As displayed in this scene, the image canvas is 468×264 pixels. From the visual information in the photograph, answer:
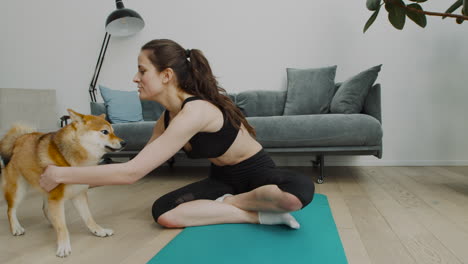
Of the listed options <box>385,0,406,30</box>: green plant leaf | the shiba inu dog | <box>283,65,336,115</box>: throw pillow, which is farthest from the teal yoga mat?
<box>283,65,336,115</box>: throw pillow

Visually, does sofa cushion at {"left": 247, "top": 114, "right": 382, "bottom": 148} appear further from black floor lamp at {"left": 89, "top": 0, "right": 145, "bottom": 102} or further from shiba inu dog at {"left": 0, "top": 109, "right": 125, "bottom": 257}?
black floor lamp at {"left": 89, "top": 0, "right": 145, "bottom": 102}

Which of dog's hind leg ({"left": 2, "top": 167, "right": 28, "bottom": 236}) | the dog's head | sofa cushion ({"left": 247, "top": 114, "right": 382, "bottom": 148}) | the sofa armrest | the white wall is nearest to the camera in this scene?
the dog's head

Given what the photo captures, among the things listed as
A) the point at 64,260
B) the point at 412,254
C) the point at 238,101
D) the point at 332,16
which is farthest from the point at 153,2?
the point at 412,254

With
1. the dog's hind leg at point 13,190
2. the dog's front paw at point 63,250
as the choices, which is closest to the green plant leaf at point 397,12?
the dog's front paw at point 63,250

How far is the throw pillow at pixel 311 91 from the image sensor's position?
2.81m

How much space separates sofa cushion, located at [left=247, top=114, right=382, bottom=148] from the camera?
2234mm

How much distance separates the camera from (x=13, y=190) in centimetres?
146

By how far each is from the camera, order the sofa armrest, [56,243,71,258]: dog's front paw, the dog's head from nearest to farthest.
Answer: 1. [56,243,71,258]: dog's front paw
2. the dog's head
3. the sofa armrest

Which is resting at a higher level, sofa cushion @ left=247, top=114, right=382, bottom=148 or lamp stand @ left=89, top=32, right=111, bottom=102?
lamp stand @ left=89, top=32, right=111, bottom=102

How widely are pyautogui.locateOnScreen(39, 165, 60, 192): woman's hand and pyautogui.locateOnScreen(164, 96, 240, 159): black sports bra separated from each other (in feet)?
1.80

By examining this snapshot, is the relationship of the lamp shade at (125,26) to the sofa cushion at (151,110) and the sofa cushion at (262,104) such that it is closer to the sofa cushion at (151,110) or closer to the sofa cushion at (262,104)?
the sofa cushion at (151,110)

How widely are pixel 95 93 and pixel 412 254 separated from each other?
360 centimetres

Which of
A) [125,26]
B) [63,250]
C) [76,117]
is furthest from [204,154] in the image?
[125,26]

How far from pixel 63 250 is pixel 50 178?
1.03ft
